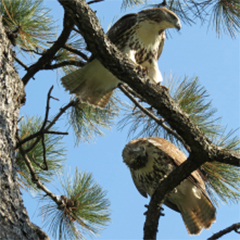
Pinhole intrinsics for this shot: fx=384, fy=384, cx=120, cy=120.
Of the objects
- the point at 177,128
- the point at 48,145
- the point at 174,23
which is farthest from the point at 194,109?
the point at 48,145

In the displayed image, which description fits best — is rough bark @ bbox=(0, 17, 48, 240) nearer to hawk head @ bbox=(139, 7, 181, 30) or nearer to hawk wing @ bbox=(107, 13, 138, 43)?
hawk wing @ bbox=(107, 13, 138, 43)

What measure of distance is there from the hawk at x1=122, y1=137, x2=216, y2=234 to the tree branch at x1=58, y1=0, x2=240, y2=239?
78 cm

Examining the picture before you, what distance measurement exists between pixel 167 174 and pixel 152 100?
1123 millimetres

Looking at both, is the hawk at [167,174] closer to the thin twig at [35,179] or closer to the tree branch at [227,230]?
the thin twig at [35,179]

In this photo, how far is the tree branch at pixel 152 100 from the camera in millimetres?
2273

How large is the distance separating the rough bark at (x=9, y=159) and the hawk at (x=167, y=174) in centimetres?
120

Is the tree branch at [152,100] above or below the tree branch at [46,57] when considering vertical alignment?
below

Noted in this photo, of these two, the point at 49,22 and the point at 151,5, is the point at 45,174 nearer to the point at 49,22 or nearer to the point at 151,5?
the point at 49,22

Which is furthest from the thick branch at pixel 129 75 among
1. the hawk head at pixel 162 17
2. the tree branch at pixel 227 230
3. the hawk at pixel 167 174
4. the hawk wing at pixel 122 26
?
the hawk head at pixel 162 17

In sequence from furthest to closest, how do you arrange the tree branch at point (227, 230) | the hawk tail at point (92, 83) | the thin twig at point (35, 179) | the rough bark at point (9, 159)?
the hawk tail at point (92, 83)
the thin twig at point (35, 179)
the tree branch at point (227, 230)
the rough bark at point (9, 159)

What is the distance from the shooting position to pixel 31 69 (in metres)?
3.38

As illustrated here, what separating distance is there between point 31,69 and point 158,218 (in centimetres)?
171

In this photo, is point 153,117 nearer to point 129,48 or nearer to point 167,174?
point 167,174

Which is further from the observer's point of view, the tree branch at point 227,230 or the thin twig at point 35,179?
the thin twig at point 35,179
